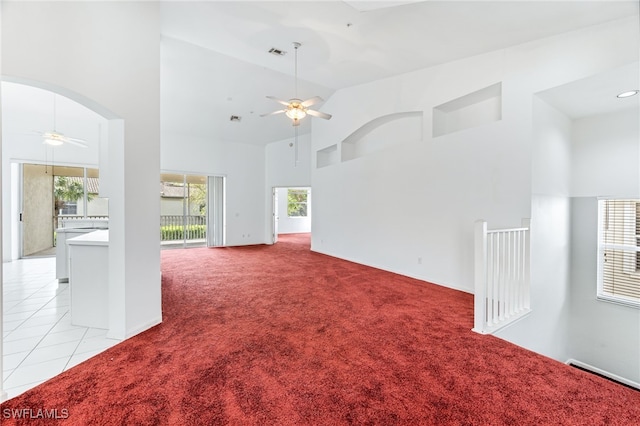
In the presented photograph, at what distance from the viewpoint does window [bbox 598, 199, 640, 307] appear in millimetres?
4168

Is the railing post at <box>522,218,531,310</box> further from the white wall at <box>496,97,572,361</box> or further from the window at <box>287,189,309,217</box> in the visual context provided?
the window at <box>287,189,309,217</box>

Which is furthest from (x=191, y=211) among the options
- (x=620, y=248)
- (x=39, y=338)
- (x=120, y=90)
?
(x=620, y=248)

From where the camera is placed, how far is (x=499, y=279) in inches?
128

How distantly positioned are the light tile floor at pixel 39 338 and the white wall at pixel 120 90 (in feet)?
1.08

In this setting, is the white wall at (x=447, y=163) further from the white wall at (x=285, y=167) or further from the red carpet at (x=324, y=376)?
the white wall at (x=285, y=167)

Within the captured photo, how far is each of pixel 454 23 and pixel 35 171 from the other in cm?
951

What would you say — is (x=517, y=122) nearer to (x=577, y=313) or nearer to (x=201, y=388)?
(x=577, y=313)

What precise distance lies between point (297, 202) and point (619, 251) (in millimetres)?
11075

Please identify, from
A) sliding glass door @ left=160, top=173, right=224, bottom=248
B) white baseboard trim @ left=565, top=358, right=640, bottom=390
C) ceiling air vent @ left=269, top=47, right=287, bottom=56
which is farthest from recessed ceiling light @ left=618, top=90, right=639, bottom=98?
sliding glass door @ left=160, top=173, right=224, bottom=248

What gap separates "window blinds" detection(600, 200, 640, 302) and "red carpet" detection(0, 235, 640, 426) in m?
2.76

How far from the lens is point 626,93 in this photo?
3.42 meters

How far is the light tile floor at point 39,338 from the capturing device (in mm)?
2164

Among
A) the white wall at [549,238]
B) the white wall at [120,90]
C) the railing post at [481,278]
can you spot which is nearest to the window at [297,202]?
the white wall at [120,90]

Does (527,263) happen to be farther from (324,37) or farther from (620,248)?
(324,37)
